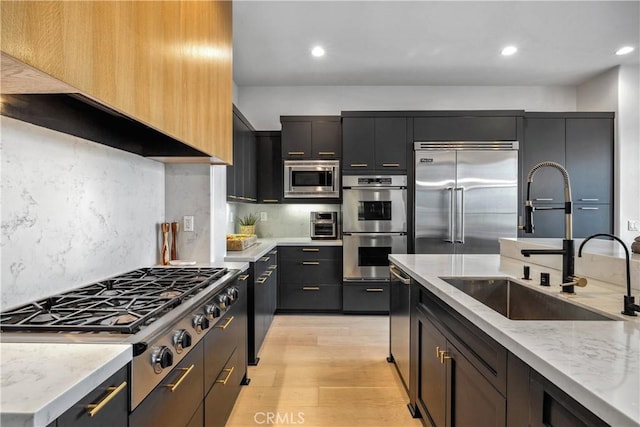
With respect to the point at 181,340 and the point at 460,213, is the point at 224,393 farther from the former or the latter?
the point at 460,213

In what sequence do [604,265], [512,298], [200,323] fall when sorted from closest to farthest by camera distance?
[200,323] < [604,265] < [512,298]

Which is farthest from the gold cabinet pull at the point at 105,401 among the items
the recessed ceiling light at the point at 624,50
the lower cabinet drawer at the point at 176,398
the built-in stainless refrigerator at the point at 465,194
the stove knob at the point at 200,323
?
the recessed ceiling light at the point at 624,50

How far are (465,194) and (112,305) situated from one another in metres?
3.67

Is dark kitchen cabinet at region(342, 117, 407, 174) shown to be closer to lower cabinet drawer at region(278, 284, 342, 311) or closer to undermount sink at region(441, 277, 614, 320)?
lower cabinet drawer at region(278, 284, 342, 311)

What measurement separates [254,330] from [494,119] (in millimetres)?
3510

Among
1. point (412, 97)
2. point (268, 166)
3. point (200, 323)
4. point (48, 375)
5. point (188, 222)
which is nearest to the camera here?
point (48, 375)

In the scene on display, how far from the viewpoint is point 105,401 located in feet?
2.78

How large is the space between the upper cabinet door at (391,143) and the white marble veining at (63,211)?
2.66 metres

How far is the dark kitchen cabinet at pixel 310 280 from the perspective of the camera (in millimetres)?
4117

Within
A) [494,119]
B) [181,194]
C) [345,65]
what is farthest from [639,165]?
[181,194]

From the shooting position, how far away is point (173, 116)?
1.54 meters

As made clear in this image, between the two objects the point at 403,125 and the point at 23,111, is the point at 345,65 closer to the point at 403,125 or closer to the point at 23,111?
the point at 403,125

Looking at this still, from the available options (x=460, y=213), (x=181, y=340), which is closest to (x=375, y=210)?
(x=460, y=213)

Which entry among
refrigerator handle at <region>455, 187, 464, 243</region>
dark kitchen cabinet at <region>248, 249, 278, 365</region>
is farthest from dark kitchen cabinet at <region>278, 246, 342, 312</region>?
refrigerator handle at <region>455, 187, 464, 243</region>
